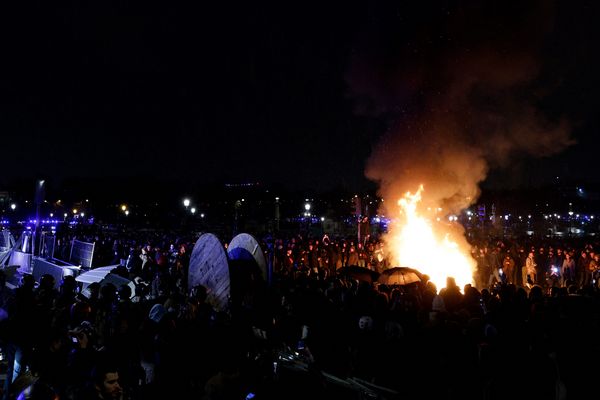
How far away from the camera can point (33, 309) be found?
21.9ft

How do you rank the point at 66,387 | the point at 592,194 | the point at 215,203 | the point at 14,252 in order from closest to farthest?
the point at 66,387
the point at 14,252
the point at 215,203
the point at 592,194

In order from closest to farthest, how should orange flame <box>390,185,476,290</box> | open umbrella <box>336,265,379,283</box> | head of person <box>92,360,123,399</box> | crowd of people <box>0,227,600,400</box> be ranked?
1. head of person <box>92,360,123,399</box>
2. crowd of people <box>0,227,600,400</box>
3. open umbrella <box>336,265,379,283</box>
4. orange flame <box>390,185,476,290</box>

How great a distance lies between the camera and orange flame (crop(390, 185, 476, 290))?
61.0 feet

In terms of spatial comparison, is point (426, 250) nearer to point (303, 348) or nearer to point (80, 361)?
point (303, 348)

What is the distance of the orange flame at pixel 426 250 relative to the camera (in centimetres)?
1859

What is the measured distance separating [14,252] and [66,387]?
13367 millimetres

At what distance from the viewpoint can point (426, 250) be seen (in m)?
22.0

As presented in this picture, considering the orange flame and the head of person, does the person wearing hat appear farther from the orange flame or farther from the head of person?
the orange flame

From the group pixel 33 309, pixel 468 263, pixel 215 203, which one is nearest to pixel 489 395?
pixel 33 309

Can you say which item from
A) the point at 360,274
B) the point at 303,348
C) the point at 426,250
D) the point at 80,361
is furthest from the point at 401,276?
the point at 426,250

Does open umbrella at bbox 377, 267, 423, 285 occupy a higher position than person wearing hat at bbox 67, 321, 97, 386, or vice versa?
open umbrella at bbox 377, 267, 423, 285

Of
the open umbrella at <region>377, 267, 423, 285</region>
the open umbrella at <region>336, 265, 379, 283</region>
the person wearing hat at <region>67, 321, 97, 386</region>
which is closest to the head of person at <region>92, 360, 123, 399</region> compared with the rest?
the person wearing hat at <region>67, 321, 97, 386</region>

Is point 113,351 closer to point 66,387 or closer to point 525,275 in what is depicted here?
point 66,387

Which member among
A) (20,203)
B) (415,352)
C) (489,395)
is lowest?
(489,395)
